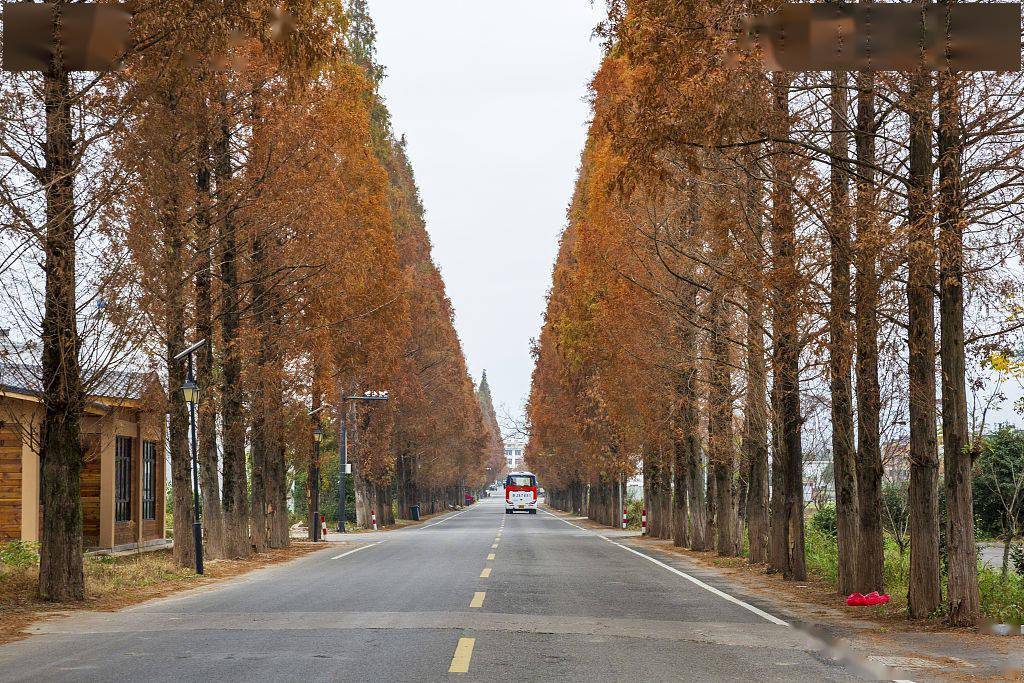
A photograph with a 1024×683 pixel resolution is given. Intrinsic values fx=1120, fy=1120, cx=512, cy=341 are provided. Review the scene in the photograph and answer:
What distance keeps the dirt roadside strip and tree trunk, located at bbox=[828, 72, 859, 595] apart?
96 cm

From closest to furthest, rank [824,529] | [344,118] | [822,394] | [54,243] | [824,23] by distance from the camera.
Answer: [824,23]
[54,243]
[822,394]
[344,118]
[824,529]

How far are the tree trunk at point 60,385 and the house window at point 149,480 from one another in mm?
21435

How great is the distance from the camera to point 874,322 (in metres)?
13.7

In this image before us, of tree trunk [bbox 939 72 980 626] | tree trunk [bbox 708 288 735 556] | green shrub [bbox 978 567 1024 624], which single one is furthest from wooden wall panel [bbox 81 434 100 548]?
tree trunk [bbox 939 72 980 626]

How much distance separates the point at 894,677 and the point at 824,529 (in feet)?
84.6

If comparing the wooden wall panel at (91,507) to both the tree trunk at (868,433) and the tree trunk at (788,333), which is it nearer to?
the tree trunk at (788,333)

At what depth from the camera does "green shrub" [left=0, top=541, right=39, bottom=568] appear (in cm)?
1950

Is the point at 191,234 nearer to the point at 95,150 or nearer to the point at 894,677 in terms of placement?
the point at 95,150

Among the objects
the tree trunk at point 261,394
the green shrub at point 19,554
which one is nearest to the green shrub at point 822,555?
the tree trunk at point 261,394

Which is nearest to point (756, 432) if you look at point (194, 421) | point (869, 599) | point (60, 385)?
point (869, 599)

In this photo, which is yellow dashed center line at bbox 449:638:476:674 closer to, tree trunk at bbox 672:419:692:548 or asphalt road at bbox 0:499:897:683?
asphalt road at bbox 0:499:897:683

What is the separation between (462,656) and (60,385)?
8.29m

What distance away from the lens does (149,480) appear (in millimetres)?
37125

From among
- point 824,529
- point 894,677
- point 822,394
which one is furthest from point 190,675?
point 824,529
